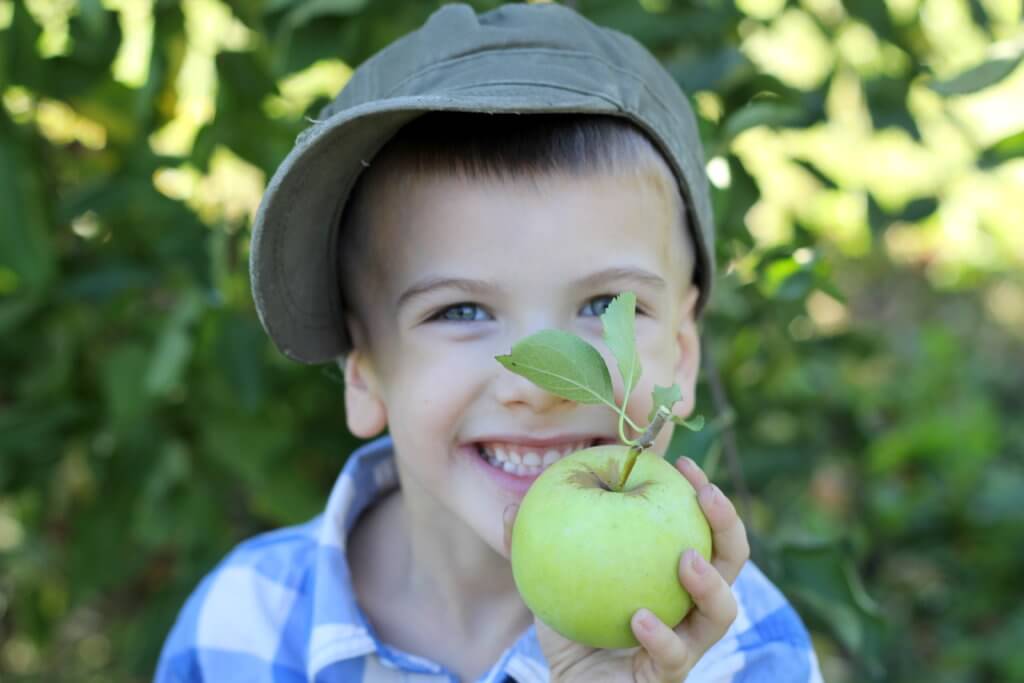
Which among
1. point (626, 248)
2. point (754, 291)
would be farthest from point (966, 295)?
point (626, 248)

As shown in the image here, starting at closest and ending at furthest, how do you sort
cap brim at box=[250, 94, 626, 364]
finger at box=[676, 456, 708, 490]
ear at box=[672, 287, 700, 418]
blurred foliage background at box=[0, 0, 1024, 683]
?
finger at box=[676, 456, 708, 490] < cap brim at box=[250, 94, 626, 364] < ear at box=[672, 287, 700, 418] < blurred foliage background at box=[0, 0, 1024, 683]

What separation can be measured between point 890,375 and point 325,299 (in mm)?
1690

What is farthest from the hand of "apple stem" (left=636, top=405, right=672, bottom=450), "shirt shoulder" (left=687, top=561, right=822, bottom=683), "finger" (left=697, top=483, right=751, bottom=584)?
"shirt shoulder" (left=687, top=561, right=822, bottom=683)

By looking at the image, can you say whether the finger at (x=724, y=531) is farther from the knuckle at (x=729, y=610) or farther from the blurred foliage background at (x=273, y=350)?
the blurred foliage background at (x=273, y=350)

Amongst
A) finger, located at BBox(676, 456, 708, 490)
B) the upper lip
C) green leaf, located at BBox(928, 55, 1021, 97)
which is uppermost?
green leaf, located at BBox(928, 55, 1021, 97)

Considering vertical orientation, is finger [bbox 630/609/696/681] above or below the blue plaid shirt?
above

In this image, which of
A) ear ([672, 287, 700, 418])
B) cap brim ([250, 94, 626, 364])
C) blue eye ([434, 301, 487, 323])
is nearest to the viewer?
cap brim ([250, 94, 626, 364])

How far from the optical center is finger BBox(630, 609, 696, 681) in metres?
0.92

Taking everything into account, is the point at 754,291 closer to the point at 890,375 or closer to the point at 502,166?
the point at 502,166

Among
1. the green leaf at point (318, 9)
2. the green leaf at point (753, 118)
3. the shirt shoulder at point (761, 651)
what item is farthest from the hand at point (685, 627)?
the green leaf at point (318, 9)

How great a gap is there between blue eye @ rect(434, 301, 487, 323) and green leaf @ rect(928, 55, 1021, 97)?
1.74ft

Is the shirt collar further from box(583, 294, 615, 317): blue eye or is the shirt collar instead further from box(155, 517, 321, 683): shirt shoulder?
box(583, 294, 615, 317): blue eye

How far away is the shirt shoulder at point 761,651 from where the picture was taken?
1.29 metres

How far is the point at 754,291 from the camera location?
1754 mm
